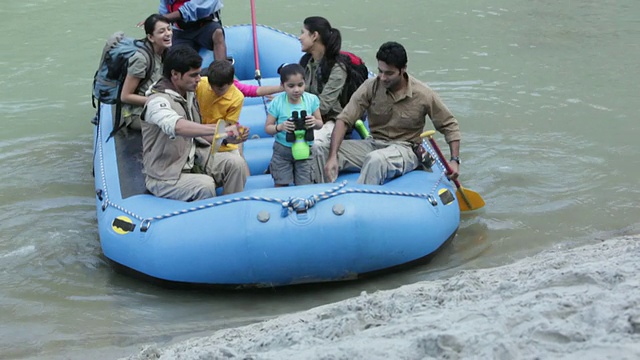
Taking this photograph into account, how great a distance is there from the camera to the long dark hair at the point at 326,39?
16.4 feet

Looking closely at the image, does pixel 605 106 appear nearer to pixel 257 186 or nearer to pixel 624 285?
pixel 257 186

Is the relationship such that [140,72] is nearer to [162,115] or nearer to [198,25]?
[162,115]

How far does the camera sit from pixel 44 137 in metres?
6.89

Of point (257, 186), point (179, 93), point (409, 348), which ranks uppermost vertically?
point (179, 93)

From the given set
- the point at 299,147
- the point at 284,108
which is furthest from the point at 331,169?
the point at 284,108

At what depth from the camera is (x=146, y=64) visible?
500cm

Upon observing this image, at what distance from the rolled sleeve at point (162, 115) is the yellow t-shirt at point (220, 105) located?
553 mm

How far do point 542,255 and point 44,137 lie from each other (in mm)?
4307

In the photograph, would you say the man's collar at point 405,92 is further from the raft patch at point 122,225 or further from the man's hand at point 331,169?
the raft patch at point 122,225

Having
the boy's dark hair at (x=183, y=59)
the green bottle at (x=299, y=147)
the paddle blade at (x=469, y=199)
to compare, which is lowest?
the paddle blade at (x=469, y=199)

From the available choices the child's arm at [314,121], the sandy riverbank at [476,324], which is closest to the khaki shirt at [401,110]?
the child's arm at [314,121]

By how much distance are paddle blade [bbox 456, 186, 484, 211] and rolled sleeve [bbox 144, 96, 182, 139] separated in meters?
1.84

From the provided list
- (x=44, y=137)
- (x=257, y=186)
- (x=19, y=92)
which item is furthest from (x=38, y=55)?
(x=257, y=186)

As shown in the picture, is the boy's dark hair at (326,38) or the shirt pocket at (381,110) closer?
the shirt pocket at (381,110)
